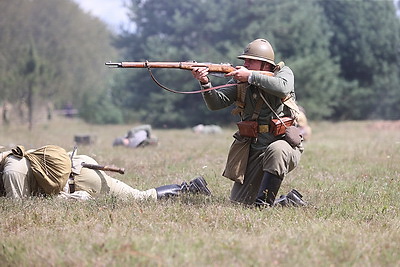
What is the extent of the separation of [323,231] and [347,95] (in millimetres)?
29130

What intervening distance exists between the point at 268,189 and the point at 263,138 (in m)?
0.64

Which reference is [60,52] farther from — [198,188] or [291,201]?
[291,201]

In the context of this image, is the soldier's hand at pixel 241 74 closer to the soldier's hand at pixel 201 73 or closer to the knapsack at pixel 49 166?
the soldier's hand at pixel 201 73

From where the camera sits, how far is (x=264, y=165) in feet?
19.6

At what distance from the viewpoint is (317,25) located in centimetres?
3120

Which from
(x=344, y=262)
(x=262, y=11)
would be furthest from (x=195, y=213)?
(x=262, y=11)

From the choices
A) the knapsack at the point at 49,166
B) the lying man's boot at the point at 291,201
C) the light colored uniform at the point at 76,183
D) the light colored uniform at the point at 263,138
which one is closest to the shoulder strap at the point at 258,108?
the light colored uniform at the point at 263,138

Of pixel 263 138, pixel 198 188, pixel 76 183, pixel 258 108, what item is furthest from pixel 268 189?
pixel 76 183

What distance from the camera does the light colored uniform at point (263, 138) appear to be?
5.88m

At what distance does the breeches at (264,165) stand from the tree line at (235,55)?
1886cm

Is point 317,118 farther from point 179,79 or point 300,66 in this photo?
point 179,79

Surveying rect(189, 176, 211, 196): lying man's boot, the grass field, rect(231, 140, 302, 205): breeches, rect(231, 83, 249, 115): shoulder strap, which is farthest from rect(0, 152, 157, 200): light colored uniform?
rect(231, 83, 249, 115): shoulder strap

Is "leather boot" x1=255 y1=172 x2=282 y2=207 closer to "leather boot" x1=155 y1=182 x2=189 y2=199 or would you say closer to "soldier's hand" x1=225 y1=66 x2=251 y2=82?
"soldier's hand" x1=225 y1=66 x2=251 y2=82

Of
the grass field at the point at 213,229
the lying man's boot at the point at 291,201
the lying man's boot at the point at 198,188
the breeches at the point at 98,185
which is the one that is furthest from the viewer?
the lying man's boot at the point at 198,188
